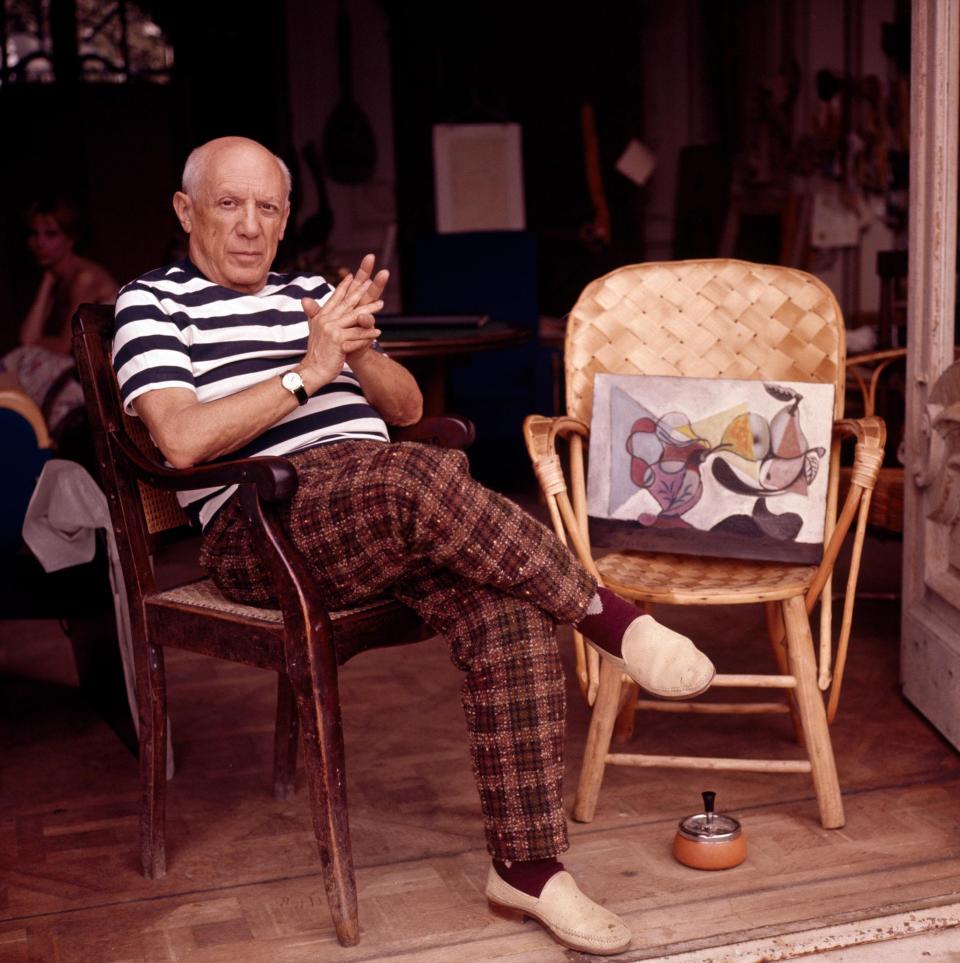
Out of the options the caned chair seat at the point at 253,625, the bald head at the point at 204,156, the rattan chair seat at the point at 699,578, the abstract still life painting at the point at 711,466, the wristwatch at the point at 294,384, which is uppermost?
the bald head at the point at 204,156

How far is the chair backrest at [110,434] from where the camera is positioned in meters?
2.42

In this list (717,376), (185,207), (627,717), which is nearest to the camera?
(185,207)

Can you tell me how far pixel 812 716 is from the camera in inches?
101

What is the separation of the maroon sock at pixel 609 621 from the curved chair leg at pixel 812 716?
19.5 inches

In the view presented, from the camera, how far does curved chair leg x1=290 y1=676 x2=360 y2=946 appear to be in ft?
7.01

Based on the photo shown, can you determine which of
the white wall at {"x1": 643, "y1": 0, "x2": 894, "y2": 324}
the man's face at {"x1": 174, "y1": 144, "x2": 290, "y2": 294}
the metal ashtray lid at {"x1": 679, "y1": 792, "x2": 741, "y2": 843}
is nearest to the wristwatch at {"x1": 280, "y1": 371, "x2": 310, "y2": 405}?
the man's face at {"x1": 174, "y1": 144, "x2": 290, "y2": 294}

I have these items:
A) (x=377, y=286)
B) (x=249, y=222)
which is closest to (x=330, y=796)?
(x=377, y=286)

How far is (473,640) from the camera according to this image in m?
2.16

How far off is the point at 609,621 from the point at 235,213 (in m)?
1.01

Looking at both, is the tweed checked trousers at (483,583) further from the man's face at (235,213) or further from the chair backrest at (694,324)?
the chair backrest at (694,324)

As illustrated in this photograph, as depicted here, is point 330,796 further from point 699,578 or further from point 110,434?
point 699,578

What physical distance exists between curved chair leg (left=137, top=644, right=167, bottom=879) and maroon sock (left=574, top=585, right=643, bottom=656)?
2.57 feet

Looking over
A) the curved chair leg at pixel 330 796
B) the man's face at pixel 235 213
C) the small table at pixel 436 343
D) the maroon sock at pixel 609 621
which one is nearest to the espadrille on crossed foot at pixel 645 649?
the maroon sock at pixel 609 621

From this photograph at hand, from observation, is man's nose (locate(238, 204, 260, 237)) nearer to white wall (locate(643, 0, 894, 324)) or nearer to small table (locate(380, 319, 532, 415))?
small table (locate(380, 319, 532, 415))
